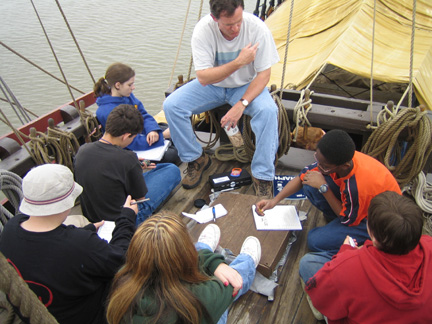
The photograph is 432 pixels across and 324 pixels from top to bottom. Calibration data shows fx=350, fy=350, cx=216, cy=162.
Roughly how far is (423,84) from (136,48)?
22.6ft

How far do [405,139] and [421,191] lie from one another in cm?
42

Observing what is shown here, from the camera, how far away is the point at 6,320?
956 mm

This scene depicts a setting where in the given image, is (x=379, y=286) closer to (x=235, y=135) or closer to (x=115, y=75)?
(x=235, y=135)

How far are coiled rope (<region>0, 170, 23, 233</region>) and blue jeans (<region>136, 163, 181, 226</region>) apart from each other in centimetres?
74

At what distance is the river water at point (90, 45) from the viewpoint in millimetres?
7129

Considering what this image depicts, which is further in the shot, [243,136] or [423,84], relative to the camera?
[423,84]

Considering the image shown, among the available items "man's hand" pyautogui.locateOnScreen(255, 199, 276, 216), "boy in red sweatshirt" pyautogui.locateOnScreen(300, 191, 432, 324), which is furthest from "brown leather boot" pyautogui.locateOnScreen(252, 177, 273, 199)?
"boy in red sweatshirt" pyautogui.locateOnScreen(300, 191, 432, 324)

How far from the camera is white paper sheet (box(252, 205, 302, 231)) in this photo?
6.79 ft

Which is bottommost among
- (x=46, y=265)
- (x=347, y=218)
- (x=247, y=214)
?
(x=247, y=214)

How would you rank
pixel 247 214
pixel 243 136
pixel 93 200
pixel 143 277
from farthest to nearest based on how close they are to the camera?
pixel 243 136 → pixel 247 214 → pixel 93 200 → pixel 143 277

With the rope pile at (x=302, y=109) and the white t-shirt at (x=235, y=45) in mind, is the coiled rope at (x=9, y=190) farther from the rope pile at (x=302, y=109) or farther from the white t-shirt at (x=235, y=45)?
the rope pile at (x=302, y=109)

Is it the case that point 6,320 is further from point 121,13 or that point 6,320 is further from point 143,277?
point 121,13

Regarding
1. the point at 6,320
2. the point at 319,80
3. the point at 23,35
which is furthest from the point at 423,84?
the point at 23,35

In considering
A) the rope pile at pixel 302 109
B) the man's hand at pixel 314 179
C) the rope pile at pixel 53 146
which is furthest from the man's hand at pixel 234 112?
the rope pile at pixel 53 146
